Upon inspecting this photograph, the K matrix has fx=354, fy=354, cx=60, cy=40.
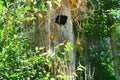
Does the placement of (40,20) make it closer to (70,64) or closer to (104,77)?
(70,64)

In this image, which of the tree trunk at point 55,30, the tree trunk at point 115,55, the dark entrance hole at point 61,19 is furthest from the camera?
the tree trunk at point 115,55

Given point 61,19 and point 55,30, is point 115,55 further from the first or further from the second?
point 55,30

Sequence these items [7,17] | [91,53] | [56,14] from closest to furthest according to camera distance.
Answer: [7,17]
[56,14]
[91,53]

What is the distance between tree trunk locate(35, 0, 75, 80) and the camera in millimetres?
4906

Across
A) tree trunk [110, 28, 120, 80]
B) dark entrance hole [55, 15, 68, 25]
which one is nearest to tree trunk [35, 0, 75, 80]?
dark entrance hole [55, 15, 68, 25]

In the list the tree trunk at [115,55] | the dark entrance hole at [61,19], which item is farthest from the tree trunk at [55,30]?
the tree trunk at [115,55]

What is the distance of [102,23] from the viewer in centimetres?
1547

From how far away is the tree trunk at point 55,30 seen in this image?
4906mm

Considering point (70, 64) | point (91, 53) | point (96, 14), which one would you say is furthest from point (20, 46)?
point (91, 53)

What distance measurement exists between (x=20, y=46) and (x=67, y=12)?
925mm

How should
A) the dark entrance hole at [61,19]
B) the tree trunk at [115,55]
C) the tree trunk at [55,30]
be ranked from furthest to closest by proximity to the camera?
the tree trunk at [115,55] → the dark entrance hole at [61,19] → the tree trunk at [55,30]

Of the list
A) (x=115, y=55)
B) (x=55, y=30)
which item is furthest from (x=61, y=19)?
(x=115, y=55)

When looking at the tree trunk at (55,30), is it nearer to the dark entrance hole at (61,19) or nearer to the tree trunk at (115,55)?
the dark entrance hole at (61,19)

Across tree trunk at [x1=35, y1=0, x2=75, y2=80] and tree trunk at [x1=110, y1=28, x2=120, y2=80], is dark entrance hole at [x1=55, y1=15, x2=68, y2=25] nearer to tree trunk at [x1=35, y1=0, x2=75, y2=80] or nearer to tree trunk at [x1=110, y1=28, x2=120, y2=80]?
tree trunk at [x1=35, y1=0, x2=75, y2=80]
